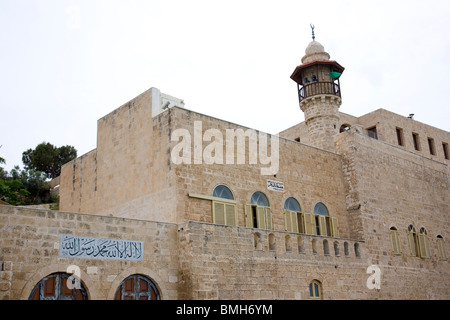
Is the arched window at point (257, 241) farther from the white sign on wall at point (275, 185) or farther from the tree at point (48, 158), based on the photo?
the tree at point (48, 158)

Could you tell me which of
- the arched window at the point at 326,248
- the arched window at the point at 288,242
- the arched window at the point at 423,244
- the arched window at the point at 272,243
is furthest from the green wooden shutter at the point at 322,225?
the arched window at the point at 423,244

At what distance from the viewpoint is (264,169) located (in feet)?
47.3

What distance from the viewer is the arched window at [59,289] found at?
8953 millimetres

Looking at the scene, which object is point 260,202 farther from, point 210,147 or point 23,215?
Answer: point 23,215

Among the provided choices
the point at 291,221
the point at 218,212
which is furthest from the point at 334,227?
the point at 218,212

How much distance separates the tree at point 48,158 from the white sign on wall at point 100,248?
3130cm

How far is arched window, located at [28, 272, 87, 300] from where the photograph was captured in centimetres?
895

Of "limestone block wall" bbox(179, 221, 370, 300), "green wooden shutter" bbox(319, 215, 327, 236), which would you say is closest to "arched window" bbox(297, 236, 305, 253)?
"limestone block wall" bbox(179, 221, 370, 300)

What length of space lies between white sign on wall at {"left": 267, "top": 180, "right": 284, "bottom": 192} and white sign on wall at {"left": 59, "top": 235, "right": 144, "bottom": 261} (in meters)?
4.98

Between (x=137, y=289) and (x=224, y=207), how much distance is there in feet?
11.6

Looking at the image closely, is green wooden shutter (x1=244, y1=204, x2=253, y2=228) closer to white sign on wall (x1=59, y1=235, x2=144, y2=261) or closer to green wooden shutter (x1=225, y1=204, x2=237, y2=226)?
green wooden shutter (x1=225, y1=204, x2=237, y2=226)

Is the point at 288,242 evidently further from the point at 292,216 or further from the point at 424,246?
the point at 424,246

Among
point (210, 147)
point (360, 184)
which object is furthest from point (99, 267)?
point (360, 184)

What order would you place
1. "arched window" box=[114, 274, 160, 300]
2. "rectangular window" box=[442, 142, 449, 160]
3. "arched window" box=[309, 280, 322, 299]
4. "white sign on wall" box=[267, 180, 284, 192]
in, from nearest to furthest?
"arched window" box=[114, 274, 160, 300]
"arched window" box=[309, 280, 322, 299]
"white sign on wall" box=[267, 180, 284, 192]
"rectangular window" box=[442, 142, 449, 160]
